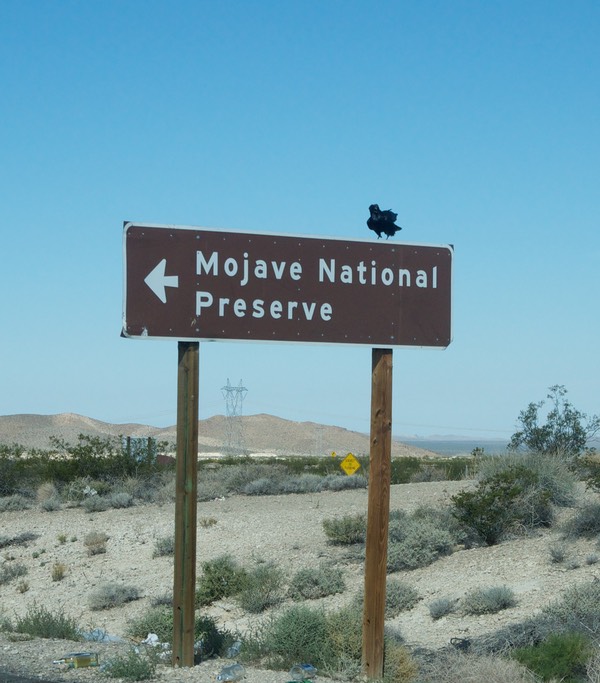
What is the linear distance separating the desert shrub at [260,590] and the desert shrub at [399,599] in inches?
74.6

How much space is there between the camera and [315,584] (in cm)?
1522

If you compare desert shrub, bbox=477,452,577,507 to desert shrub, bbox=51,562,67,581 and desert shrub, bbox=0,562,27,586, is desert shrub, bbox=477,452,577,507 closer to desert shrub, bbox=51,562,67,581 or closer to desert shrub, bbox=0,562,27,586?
desert shrub, bbox=51,562,67,581

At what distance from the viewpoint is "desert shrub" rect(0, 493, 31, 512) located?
26875mm

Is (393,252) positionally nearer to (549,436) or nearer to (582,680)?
(582,680)

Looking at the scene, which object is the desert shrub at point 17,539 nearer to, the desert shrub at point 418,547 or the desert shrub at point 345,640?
the desert shrub at point 418,547

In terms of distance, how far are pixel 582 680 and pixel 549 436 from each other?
23.0m

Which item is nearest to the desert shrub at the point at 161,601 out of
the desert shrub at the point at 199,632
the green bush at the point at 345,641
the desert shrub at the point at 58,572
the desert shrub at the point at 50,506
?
the desert shrub at the point at 58,572

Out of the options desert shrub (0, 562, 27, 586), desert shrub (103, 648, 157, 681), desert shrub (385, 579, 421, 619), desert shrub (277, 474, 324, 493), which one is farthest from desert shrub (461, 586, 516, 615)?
desert shrub (277, 474, 324, 493)

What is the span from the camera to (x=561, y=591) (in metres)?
12.6

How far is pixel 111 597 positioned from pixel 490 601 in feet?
22.1

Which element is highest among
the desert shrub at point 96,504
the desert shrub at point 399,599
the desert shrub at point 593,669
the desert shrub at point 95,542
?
the desert shrub at point 593,669

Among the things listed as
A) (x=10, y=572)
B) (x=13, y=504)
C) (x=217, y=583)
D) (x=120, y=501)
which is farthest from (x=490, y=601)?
Result: (x=13, y=504)

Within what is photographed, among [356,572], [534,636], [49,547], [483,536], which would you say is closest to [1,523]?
[49,547]

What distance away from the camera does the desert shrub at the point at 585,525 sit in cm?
1560
